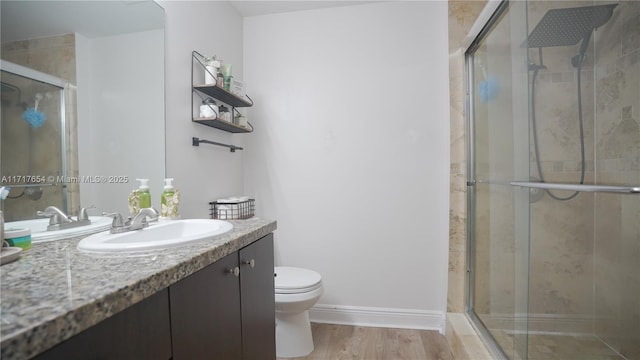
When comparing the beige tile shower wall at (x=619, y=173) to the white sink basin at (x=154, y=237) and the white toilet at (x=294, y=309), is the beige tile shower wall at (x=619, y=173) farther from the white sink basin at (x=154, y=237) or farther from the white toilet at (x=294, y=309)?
the white sink basin at (x=154, y=237)

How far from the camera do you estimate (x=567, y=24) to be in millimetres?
1404

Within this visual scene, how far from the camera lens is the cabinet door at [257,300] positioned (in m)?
1.00

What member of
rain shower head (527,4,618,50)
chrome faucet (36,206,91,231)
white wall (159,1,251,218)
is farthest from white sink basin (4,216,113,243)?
rain shower head (527,4,618,50)

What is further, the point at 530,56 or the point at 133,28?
the point at 530,56

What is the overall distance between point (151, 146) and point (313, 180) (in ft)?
3.63

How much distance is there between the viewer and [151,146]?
133cm

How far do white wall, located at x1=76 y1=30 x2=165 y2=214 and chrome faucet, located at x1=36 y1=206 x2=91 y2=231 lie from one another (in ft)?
0.24

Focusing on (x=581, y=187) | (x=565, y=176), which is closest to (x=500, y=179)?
(x=565, y=176)

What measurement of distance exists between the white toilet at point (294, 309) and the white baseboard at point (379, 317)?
0.37m

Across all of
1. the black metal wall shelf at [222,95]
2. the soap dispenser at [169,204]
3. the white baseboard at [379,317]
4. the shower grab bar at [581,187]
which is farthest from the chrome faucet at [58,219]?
the shower grab bar at [581,187]

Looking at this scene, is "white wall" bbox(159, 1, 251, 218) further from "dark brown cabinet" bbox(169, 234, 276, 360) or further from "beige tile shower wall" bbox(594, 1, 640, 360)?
"beige tile shower wall" bbox(594, 1, 640, 360)

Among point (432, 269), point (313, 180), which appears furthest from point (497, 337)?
point (313, 180)

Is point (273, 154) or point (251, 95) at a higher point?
point (251, 95)

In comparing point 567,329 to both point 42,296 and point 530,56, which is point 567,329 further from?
point 42,296
